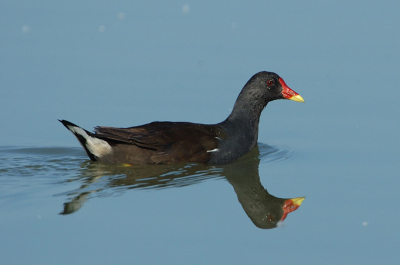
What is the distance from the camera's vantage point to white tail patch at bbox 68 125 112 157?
679 cm

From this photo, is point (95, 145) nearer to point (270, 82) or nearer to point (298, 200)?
point (298, 200)

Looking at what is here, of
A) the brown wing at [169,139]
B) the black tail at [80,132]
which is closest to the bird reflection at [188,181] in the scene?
the brown wing at [169,139]

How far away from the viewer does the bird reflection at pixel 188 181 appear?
19.4 feet

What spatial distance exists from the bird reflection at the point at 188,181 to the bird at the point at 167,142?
0.09 meters

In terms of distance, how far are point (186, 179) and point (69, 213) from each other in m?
1.58

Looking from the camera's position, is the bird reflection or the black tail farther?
the black tail

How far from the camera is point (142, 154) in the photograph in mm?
7000

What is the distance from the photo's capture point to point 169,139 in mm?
7066

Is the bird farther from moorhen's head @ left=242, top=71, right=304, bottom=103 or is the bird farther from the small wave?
moorhen's head @ left=242, top=71, right=304, bottom=103

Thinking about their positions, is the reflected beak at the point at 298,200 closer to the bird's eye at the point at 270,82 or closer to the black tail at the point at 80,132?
the bird's eye at the point at 270,82

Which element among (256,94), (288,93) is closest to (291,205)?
(256,94)

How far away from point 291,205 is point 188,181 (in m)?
1.19

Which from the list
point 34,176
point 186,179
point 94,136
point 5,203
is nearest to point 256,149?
point 186,179

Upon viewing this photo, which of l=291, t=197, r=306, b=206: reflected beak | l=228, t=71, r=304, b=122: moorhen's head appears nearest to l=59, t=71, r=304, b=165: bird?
l=228, t=71, r=304, b=122: moorhen's head
